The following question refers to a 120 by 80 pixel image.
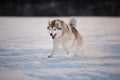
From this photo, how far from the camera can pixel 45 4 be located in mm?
2254

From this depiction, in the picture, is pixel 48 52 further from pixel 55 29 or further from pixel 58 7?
pixel 58 7

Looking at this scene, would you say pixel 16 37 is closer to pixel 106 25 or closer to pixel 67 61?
pixel 67 61

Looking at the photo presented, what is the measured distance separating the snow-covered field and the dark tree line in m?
0.06

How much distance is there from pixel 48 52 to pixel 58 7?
430mm

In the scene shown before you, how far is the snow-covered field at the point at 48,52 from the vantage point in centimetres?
182

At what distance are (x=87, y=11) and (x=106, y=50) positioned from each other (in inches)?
16.8

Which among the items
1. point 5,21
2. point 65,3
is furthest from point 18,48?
point 65,3

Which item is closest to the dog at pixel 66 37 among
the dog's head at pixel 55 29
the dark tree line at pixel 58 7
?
the dog's head at pixel 55 29

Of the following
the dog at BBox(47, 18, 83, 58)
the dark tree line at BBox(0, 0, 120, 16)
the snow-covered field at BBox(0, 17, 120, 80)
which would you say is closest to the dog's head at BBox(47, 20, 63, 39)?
the dog at BBox(47, 18, 83, 58)

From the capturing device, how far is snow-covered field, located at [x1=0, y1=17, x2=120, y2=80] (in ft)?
5.97

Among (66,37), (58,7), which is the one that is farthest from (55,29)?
(58,7)

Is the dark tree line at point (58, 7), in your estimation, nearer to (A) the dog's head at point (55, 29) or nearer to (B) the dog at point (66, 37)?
(B) the dog at point (66, 37)

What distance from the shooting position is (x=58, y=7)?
2246 mm

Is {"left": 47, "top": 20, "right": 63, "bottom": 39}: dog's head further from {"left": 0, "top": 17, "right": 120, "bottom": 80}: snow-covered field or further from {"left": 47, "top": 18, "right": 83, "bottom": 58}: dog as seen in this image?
{"left": 0, "top": 17, "right": 120, "bottom": 80}: snow-covered field
